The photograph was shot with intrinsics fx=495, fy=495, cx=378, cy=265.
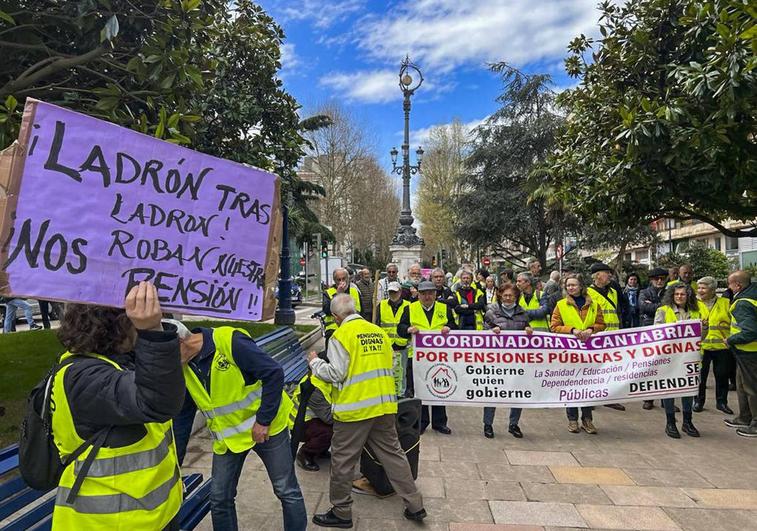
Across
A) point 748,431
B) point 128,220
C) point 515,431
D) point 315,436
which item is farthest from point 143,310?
point 748,431

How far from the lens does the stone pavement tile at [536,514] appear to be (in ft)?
12.3

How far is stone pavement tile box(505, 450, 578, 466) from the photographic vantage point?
16.5 ft

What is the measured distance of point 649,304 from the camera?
8.30 m

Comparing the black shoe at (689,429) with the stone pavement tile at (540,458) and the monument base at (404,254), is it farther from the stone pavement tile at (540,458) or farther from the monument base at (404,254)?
the monument base at (404,254)

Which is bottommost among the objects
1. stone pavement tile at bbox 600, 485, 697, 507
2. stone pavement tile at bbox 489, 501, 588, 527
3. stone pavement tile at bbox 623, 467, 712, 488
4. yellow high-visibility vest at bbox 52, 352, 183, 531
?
stone pavement tile at bbox 489, 501, 588, 527

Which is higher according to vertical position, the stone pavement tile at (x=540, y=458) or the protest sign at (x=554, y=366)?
the protest sign at (x=554, y=366)

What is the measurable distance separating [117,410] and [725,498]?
4.78 m

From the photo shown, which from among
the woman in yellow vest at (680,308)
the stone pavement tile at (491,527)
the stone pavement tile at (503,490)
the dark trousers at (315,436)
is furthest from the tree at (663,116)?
the dark trousers at (315,436)

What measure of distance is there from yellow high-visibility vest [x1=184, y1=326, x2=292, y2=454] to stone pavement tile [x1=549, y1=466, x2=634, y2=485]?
310 cm

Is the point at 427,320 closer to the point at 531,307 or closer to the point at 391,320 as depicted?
the point at 391,320

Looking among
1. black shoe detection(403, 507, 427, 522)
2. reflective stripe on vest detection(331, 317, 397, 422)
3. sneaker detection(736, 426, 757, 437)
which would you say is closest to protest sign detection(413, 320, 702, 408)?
sneaker detection(736, 426, 757, 437)

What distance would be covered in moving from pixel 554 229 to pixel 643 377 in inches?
832

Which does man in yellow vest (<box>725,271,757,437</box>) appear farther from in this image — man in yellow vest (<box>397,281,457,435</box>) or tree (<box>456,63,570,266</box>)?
tree (<box>456,63,570,266</box>)

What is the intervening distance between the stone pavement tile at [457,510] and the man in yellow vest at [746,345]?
384cm
